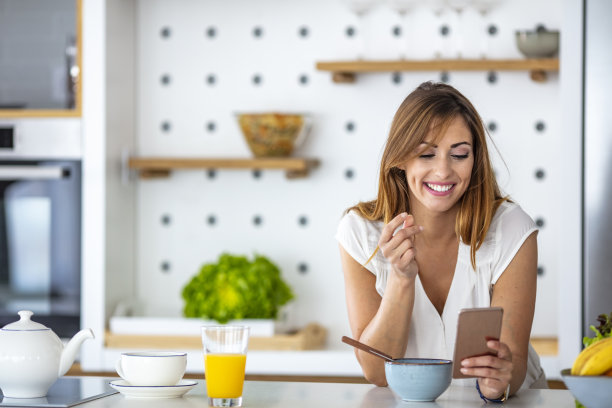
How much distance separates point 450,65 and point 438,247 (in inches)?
43.8

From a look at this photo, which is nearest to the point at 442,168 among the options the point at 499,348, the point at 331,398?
the point at 499,348

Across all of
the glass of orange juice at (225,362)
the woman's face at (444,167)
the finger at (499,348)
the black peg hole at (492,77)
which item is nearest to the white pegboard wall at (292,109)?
the black peg hole at (492,77)

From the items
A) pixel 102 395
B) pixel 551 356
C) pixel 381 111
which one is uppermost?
pixel 381 111

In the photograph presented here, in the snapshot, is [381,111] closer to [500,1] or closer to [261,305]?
[500,1]

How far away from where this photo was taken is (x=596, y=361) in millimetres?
1190

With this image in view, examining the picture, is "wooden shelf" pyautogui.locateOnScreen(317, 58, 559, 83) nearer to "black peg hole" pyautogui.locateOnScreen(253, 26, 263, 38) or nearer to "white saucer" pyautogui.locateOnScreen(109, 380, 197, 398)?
"black peg hole" pyautogui.locateOnScreen(253, 26, 263, 38)

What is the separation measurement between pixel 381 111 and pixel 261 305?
0.84 m

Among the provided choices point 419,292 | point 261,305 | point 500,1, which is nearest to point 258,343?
point 261,305

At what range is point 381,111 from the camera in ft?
10.2

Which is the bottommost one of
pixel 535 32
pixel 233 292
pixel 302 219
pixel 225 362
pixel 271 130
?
pixel 233 292

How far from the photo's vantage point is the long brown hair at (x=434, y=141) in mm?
1811

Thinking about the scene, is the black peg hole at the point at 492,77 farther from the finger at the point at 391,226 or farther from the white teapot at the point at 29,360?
the white teapot at the point at 29,360

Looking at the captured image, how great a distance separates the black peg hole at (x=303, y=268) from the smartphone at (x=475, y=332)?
5.74 ft

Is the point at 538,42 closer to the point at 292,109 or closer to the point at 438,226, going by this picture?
the point at 292,109
